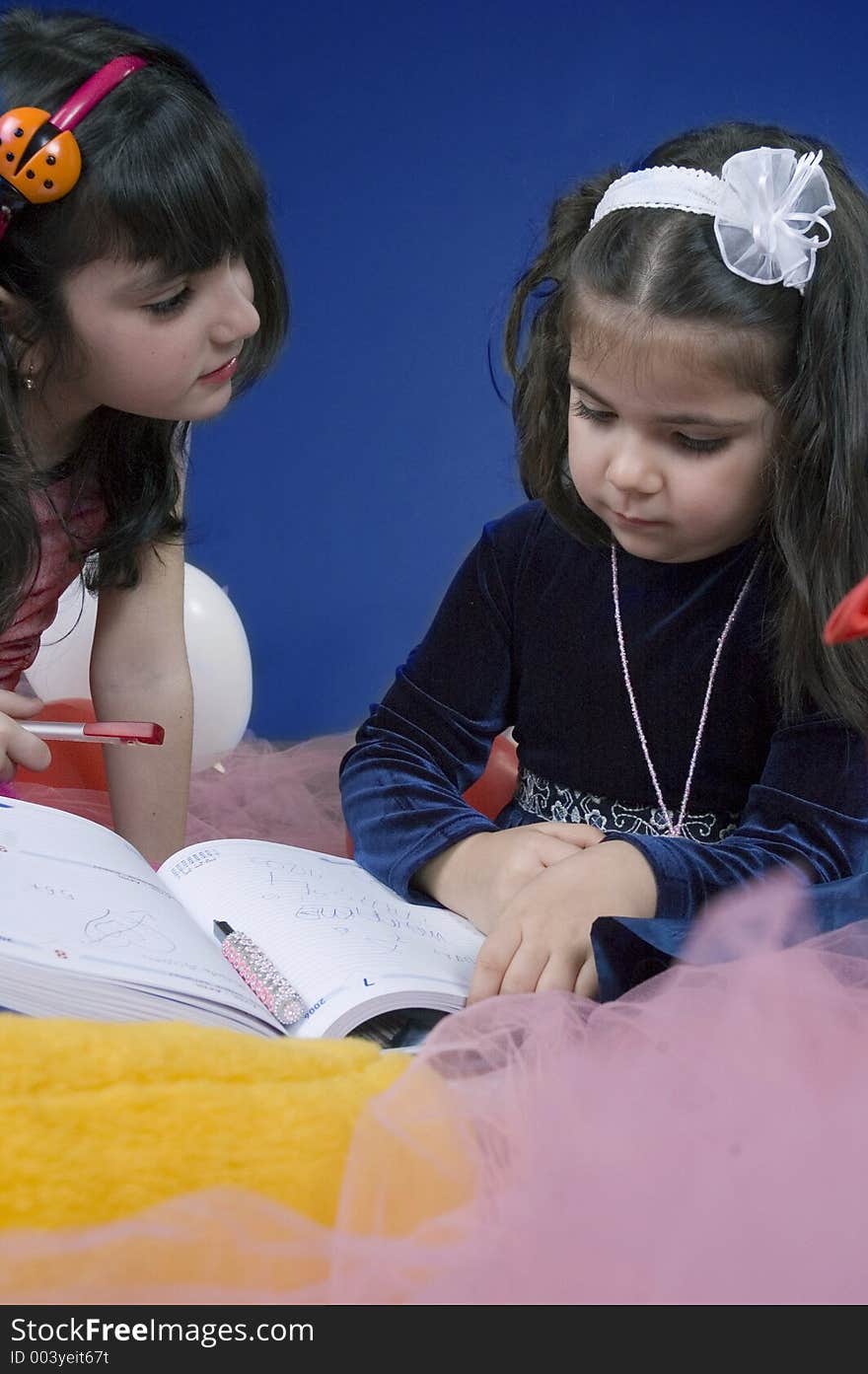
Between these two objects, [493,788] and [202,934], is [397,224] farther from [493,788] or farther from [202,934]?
[202,934]

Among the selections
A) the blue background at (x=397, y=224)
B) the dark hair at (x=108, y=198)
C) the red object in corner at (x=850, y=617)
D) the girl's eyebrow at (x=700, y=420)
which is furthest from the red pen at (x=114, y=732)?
the blue background at (x=397, y=224)

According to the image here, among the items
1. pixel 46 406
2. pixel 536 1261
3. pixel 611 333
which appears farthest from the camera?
pixel 46 406

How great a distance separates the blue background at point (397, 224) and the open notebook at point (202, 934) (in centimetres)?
121

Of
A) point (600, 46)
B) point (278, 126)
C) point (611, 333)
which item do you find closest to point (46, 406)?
point (611, 333)

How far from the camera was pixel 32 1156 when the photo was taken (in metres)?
0.55

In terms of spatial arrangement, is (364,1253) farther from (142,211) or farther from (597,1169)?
(142,211)

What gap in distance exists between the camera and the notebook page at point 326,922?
2.37ft

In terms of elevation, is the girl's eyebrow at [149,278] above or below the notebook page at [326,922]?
above

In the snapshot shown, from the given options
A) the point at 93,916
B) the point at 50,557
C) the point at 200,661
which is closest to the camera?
the point at 93,916

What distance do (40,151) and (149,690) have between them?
0.49m

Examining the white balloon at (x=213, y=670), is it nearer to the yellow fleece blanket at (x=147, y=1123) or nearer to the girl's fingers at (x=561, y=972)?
the girl's fingers at (x=561, y=972)

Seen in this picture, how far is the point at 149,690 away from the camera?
1.33m

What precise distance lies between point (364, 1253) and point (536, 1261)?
6cm

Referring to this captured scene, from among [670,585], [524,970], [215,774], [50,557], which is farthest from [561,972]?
[215,774]
